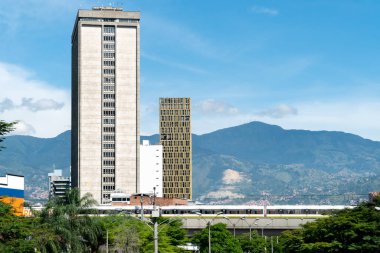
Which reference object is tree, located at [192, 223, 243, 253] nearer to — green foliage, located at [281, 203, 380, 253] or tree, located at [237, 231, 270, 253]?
green foliage, located at [281, 203, 380, 253]

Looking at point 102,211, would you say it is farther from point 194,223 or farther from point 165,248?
point 165,248

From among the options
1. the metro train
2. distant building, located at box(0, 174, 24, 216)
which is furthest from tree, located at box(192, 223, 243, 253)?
the metro train

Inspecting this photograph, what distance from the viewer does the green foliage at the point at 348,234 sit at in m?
100

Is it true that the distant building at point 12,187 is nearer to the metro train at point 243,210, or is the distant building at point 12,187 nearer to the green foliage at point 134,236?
the green foliage at point 134,236

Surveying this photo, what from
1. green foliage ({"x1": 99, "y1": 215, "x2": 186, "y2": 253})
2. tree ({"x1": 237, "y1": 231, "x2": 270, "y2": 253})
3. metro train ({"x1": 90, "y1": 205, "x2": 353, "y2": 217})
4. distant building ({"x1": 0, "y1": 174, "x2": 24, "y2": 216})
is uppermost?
distant building ({"x1": 0, "y1": 174, "x2": 24, "y2": 216})

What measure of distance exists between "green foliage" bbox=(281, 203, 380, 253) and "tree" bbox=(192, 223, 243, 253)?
636 inches

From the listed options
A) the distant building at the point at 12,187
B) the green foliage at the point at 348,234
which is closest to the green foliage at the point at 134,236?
the distant building at the point at 12,187

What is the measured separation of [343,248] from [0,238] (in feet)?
165

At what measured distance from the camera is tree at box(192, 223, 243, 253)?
5074 inches

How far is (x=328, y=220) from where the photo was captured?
113 metres

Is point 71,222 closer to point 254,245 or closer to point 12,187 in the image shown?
point 12,187

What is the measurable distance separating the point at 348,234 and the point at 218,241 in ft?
106

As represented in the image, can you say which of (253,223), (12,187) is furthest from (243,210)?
(12,187)

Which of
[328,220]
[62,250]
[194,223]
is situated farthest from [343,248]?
[194,223]
